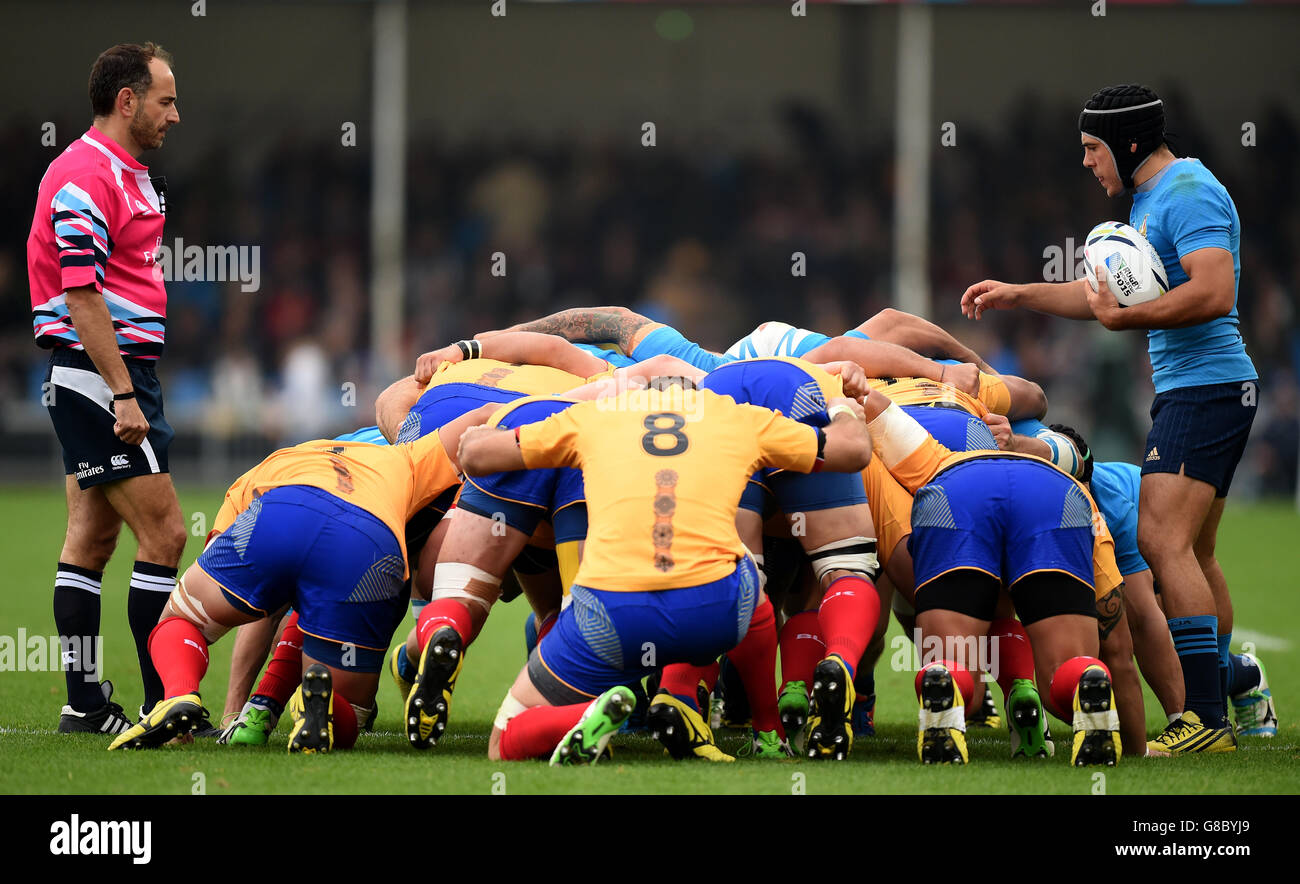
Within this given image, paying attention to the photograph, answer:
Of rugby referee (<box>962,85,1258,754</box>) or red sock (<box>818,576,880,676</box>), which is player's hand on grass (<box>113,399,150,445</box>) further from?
rugby referee (<box>962,85,1258,754</box>)

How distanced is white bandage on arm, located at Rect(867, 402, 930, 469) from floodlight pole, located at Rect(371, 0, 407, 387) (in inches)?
514

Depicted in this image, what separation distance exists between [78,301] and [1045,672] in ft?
11.3

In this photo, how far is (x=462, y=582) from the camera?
5.00 meters

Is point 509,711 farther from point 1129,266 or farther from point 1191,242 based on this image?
point 1191,242

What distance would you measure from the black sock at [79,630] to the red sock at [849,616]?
2.60 metres

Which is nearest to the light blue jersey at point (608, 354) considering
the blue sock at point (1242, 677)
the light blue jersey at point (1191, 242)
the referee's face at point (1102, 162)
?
the referee's face at point (1102, 162)

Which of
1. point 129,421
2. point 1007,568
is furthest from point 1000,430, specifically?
point 129,421

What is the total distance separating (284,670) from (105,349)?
1.27 m

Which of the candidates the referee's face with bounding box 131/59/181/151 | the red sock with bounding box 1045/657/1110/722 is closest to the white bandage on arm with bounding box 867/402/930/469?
the red sock with bounding box 1045/657/1110/722

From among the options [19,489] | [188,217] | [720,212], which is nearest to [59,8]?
[188,217]

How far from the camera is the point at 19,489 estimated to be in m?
18.0

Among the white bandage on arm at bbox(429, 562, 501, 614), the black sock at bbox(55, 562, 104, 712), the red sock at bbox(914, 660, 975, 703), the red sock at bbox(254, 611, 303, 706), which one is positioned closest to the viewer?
the red sock at bbox(914, 660, 975, 703)

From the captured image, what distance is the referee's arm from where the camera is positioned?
5211mm

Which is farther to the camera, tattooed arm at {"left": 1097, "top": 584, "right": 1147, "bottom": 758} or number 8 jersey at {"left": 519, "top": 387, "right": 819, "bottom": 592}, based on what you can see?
tattooed arm at {"left": 1097, "top": 584, "right": 1147, "bottom": 758}
